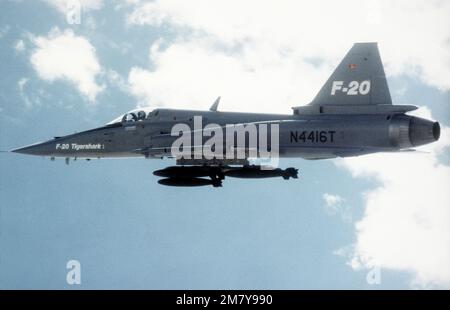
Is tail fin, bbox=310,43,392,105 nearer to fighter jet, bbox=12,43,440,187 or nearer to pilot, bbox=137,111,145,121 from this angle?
fighter jet, bbox=12,43,440,187

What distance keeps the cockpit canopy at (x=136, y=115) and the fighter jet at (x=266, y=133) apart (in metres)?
0.04

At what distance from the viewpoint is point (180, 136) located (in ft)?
94.5

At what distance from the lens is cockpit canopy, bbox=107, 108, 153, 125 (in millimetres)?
30047

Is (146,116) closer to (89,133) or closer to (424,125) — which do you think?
(89,133)

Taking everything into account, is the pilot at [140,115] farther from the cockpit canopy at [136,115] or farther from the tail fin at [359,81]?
the tail fin at [359,81]

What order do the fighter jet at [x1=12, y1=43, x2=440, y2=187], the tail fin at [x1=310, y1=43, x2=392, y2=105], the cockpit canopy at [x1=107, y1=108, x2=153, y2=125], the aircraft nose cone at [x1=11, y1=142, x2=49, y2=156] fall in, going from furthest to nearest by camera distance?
the aircraft nose cone at [x1=11, y1=142, x2=49, y2=156] → the cockpit canopy at [x1=107, y1=108, x2=153, y2=125] → the tail fin at [x1=310, y1=43, x2=392, y2=105] → the fighter jet at [x1=12, y1=43, x2=440, y2=187]

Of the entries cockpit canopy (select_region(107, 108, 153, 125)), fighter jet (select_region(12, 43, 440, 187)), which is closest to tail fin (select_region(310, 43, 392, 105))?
fighter jet (select_region(12, 43, 440, 187))

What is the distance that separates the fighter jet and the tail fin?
3 cm

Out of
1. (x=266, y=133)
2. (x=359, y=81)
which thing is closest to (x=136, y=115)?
(x=266, y=133)

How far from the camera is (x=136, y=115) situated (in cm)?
3027

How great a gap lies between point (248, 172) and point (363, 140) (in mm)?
5093
